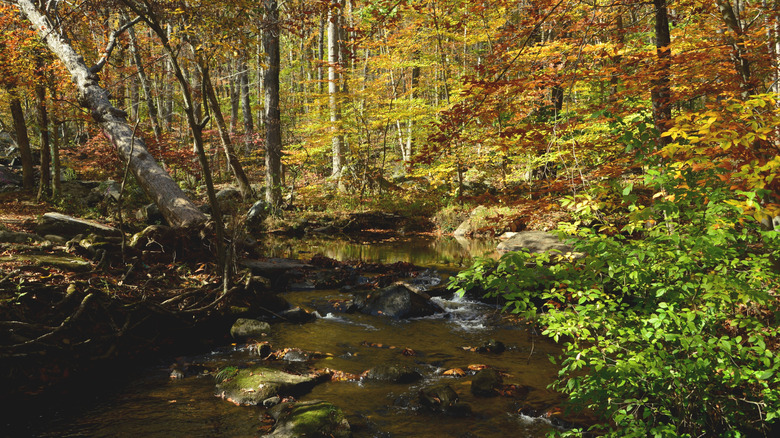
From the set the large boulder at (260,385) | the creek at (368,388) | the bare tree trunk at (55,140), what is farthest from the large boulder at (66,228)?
the bare tree trunk at (55,140)

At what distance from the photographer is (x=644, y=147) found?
3338 mm

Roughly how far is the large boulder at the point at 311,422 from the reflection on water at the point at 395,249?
7.78m

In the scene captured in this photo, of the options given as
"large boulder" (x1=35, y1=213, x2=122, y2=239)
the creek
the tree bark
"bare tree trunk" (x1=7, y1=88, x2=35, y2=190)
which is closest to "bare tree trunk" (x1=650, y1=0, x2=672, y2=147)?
the creek

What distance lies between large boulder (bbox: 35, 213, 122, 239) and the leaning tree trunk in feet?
3.76

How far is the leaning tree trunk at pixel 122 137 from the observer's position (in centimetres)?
866

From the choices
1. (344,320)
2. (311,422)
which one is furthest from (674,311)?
(344,320)

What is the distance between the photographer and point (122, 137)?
9359 mm

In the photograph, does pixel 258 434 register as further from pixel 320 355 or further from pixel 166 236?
pixel 166 236

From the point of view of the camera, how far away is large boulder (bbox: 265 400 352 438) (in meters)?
3.91

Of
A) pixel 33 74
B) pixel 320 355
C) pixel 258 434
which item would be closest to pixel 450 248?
pixel 320 355

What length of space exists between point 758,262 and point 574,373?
3.12 m

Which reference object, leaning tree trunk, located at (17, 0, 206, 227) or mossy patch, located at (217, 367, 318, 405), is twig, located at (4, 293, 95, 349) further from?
leaning tree trunk, located at (17, 0, 206, 227)

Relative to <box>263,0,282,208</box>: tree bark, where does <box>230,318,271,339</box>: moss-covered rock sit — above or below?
below

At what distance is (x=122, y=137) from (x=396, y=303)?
6903mm
